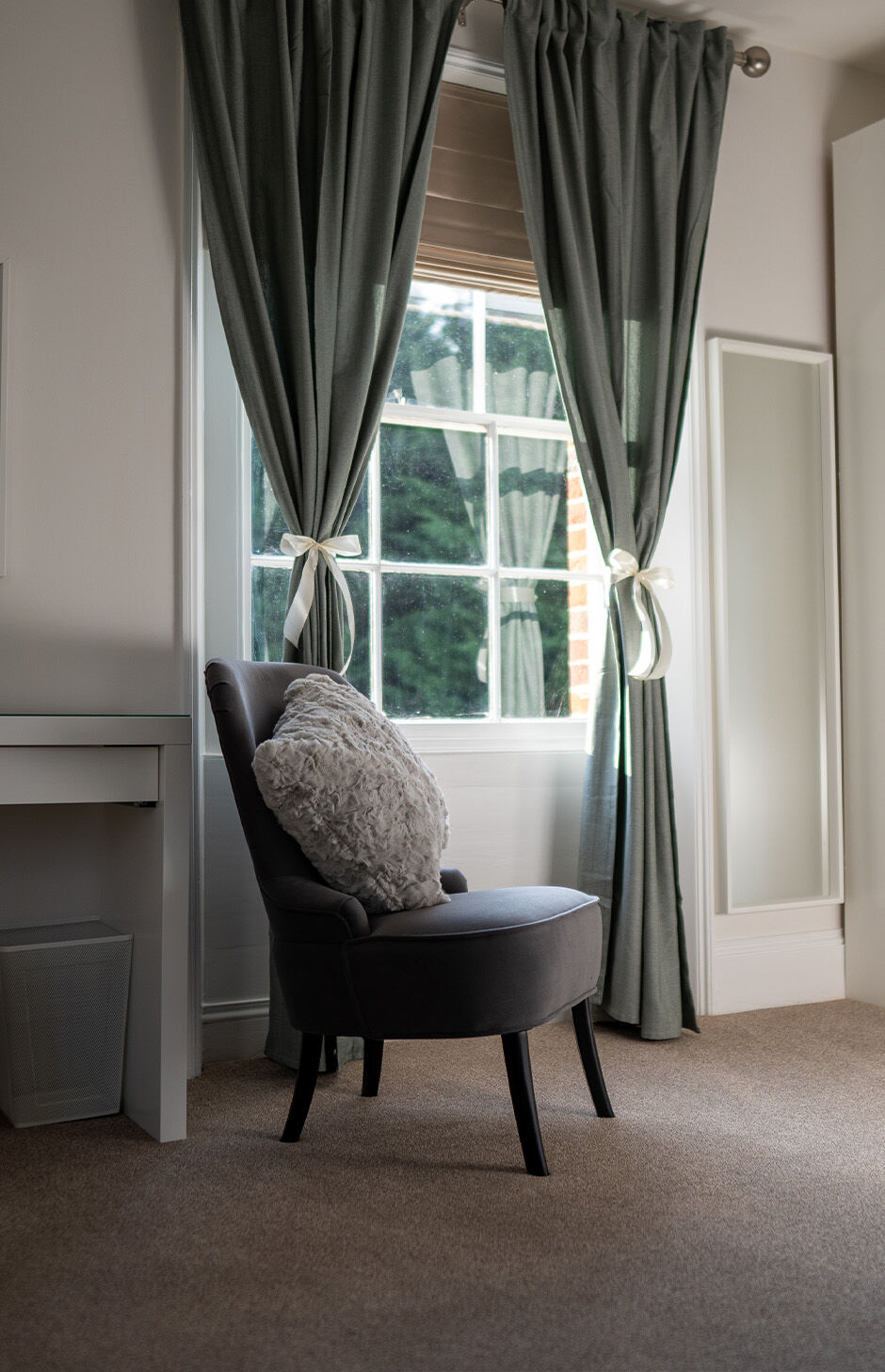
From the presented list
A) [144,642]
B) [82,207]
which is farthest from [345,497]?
[82,207]

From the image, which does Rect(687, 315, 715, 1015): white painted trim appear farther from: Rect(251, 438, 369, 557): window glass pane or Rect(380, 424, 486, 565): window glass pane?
Rect(251, 438, 369, 557): window glass pane

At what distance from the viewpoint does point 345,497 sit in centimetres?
266

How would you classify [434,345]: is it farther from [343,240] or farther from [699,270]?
[699,270]

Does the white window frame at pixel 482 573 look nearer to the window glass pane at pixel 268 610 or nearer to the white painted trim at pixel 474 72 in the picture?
the window glass pane at pixel 268 610

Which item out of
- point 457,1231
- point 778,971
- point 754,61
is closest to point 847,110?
point 754,61

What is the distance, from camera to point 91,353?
2.49m

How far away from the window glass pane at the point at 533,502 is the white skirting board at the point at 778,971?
3.87ft

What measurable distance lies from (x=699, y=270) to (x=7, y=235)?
5.77 ft

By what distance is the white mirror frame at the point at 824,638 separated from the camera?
315 centimetres

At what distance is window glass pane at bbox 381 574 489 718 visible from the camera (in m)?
2.95

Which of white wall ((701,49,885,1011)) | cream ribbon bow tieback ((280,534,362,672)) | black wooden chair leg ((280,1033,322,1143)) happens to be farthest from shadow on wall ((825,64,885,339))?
black wooden chair leg ((280,1033,322,1143))

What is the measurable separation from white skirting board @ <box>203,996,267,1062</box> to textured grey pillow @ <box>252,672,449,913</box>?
2.55 feet

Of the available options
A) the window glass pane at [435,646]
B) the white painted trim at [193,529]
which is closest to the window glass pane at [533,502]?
the window glass pane at [435,646]

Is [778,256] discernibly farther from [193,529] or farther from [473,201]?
[193,529]
